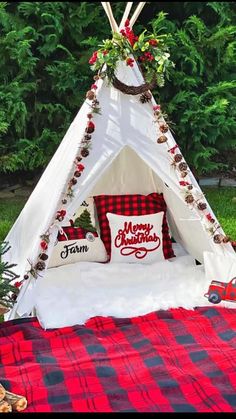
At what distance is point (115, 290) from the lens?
11.7 feet

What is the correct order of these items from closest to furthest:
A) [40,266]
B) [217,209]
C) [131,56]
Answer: [40,266] < [131,56] < [217,209]

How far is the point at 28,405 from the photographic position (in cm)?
242

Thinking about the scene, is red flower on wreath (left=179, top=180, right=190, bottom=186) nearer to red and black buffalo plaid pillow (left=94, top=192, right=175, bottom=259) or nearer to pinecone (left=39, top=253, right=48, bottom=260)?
red and black buffalo plaid pillow (left=94, top=192, right=175, bottom=259)

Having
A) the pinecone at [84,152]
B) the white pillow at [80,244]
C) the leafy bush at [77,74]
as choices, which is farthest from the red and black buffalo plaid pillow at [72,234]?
the leafy bush at [77,74]

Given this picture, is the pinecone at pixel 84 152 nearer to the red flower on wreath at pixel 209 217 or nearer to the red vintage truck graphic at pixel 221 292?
the red flower on wreath at pixel 209 217

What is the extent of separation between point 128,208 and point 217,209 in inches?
61.1

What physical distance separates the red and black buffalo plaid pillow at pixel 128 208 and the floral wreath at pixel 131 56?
92 cm

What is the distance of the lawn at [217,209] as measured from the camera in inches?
192

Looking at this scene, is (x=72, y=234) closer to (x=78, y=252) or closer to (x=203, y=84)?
(x=78, y=252)

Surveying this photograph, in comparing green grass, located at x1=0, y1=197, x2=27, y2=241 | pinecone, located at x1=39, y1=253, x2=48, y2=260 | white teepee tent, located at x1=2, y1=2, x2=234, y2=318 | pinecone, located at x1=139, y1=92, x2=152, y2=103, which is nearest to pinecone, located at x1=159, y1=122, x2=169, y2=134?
white teepee tent, located at x1=2, y1=2, x2=234, y2=318

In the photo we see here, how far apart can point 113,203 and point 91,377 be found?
1638 millimetres

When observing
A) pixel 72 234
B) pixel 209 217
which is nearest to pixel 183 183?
pixel 209 217

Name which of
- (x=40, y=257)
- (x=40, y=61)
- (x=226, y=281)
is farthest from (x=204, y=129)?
(x=40, y=257)

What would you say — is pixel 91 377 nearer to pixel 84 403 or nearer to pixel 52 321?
pixel 84 403
